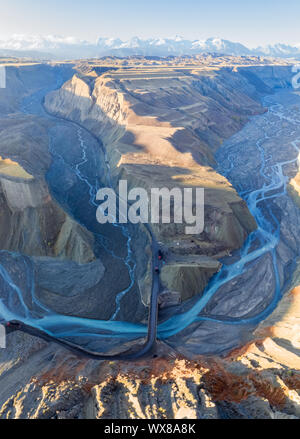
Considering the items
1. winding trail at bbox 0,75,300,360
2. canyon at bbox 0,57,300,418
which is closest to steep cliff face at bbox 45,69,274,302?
canyon at bbox 0,57,300,418

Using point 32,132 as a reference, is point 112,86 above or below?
above

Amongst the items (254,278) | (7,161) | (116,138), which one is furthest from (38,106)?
(254,278)

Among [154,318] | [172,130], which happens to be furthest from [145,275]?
[172,130]

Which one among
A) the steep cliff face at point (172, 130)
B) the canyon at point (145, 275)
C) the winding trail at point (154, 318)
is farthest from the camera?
the steep cliff face at point (172, 130)

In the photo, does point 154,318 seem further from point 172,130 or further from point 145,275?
point 172,130

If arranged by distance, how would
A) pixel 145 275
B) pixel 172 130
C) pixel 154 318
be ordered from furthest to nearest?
pixel 172 130
pixel 145 275
pixel 154 318

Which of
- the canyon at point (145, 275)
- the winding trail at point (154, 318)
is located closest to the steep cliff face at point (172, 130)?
the canyon at point (145, 275)

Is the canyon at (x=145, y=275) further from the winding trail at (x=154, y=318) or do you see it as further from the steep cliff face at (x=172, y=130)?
the steep cliff face at (x=172, y=130)
